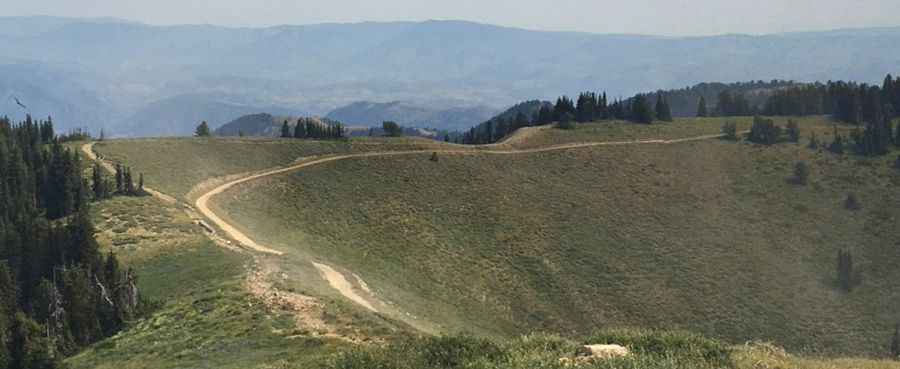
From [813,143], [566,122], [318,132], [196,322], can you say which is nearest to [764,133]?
[813,143]

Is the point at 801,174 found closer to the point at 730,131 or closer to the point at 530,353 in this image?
the point at 730,131

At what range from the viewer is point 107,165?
252 ft

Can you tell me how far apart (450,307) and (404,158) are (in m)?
39.2

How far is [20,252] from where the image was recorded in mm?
43781

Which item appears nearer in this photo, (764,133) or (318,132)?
(318,132)

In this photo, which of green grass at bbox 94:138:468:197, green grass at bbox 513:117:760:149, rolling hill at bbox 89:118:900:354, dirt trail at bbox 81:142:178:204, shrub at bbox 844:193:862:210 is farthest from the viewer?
green grass at bbox 513:117:760:149

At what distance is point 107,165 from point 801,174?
84.4 metres

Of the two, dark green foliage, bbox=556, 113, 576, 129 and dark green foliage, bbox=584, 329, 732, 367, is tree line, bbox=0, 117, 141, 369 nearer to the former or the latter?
dark green foliage, bbox=584, 329, 732, 367

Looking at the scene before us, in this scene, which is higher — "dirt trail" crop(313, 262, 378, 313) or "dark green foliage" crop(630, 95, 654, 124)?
"dark green foliage" crop(630, 95, 654, 124)

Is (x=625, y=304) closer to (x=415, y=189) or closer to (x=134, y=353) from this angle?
(x=415, y=189)

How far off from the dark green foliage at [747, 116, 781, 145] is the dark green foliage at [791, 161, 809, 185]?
1397cm

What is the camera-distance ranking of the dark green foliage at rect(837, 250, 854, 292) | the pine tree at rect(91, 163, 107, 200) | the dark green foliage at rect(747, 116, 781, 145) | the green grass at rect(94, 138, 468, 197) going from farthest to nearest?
1. the dark green foliage at rect(747, 116, 781, 145)
2. the green grass at rect(94, 138, 468, 197)
3. the dark green foliage at rect(837, 250, 854, 292)
4. the pine tree at rect(91, 163, 107, 200)

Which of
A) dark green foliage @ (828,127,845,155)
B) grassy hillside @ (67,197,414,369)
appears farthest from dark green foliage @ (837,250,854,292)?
grassy hillside @ (67,197,414,369)

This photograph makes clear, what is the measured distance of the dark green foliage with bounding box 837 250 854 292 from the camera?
71.2 m
